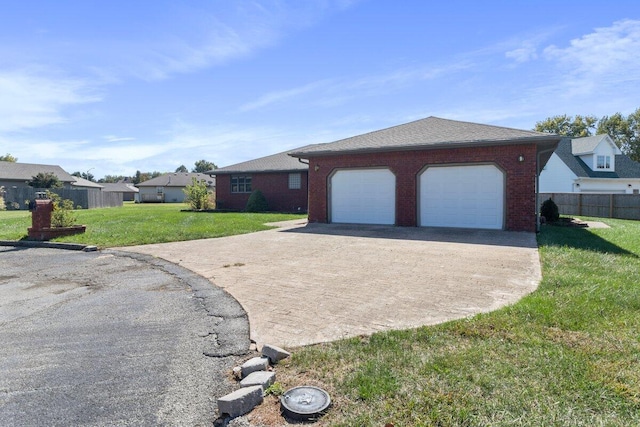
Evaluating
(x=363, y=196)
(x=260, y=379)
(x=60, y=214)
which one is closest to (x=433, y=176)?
(x=363, y=196)

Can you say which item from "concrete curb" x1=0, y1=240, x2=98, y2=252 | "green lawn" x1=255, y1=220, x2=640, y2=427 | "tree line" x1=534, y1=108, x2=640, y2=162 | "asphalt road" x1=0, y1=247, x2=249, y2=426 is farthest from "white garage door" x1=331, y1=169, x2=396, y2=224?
"tree line" x1=534, y1=108, x2=640, y2=162

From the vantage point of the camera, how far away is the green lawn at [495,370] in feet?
7.88

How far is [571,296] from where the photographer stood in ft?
16.0

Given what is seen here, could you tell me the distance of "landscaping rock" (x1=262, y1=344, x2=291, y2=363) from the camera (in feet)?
10.6

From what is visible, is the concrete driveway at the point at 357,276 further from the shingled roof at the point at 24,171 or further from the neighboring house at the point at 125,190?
the neighboring house at the point at 125,190

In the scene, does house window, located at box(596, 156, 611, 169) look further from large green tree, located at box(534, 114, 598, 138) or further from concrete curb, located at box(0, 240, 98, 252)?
concrete curb, located at box(0, 240, 98, 252)

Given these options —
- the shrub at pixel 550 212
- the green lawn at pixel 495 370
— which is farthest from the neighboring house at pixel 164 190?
the green lawn at pixel 495 370

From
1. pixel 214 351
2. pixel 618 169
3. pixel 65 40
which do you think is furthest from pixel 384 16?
pixel 618 169

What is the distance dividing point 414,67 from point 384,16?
3.73 meters

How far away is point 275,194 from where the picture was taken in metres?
24.9

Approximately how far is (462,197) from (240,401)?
1241cm

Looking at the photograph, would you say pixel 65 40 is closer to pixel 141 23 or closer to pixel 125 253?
pixel 141 23

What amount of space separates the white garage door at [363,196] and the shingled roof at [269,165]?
25.5ft

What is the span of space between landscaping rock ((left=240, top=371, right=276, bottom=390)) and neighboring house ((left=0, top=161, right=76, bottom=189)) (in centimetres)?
4876
